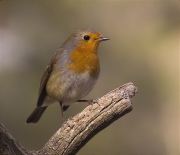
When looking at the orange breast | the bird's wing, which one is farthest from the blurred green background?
the orange breast

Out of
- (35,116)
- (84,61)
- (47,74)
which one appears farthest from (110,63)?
(84,61)

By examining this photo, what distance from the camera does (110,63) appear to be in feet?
21.9

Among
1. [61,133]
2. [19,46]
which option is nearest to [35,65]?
[19,46]

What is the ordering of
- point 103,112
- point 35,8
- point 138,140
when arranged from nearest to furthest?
point 103,112
point 138,140
point 35,8

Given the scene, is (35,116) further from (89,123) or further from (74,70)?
(89,123)

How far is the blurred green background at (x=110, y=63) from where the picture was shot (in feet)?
19.1

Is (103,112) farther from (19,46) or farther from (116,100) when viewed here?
(19,46)

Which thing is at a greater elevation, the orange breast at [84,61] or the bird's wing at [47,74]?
the orange breast at [84,61]

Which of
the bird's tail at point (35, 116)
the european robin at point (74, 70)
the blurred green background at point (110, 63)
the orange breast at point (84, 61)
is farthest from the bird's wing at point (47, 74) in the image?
the blurred green background at point (110, 63)

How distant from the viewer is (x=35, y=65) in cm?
614

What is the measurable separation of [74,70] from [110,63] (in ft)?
8.02

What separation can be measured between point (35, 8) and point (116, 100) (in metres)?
3.57

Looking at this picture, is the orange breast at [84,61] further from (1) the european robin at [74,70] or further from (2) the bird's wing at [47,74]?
(2) the bird's wing at [47,74]

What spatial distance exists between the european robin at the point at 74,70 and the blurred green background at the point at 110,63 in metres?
1.23
